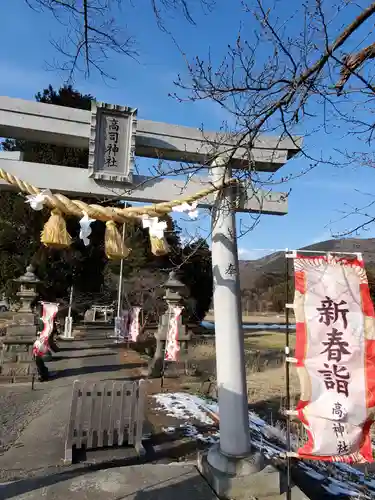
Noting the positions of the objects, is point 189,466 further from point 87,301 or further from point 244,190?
point 87,301

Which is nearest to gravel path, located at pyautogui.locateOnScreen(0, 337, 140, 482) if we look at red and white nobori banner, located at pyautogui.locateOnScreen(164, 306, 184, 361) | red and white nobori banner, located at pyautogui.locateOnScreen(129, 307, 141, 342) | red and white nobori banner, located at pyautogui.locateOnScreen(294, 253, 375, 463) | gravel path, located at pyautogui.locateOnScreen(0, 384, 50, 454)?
gravel path, located at pyautogui.locateOnScreen(0, 384, 50, 454)

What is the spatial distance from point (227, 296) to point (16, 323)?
8803mm

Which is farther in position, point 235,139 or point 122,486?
point 235,139

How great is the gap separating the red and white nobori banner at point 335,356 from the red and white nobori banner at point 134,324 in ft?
38.9

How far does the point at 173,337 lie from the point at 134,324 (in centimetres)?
448

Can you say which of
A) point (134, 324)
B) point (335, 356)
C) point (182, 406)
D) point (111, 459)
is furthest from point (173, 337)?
point (335, 356)

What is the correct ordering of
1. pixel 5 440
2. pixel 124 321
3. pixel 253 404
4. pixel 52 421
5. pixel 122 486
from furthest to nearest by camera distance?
1. pixel 124 321
2. pixel 253 404
3. pixel 52 421
4. pixel 5 440
5. pixel 122 486

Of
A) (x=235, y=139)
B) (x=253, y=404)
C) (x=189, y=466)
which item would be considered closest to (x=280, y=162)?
(x=235, y=139)

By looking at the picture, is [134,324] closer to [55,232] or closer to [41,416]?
[41,416]

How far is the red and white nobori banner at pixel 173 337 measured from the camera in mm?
10891

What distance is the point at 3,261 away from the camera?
18594 mm

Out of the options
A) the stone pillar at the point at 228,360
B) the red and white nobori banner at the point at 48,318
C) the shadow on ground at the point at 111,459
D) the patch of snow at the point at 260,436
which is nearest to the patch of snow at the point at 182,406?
the patch of snow at the point at 260,436

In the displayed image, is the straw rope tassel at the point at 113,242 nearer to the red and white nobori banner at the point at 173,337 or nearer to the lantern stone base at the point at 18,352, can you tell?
the red and white nobori banner at the point at 173,337

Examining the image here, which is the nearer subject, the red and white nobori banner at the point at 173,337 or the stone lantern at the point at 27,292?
the red and white nobori banner at the point at 173,337
